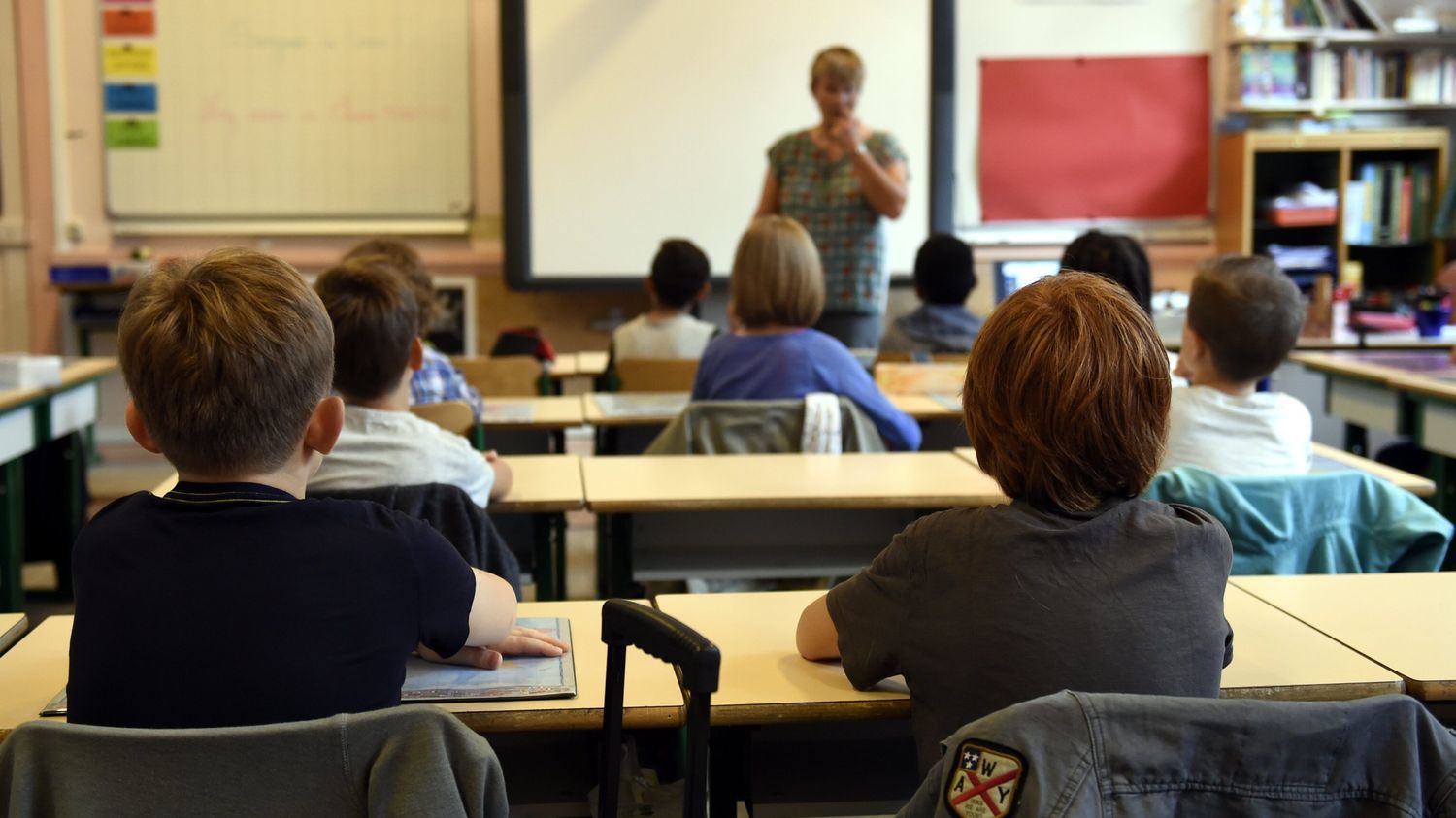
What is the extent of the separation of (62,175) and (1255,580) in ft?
18.4

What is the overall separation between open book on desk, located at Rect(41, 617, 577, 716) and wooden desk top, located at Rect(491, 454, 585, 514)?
84 cm

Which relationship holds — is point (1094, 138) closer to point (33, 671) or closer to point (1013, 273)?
point (1013, 273)

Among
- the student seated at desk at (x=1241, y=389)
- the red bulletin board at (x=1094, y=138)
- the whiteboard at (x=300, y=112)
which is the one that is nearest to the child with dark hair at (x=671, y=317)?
the student seated at desk at (x=1241, y=389)

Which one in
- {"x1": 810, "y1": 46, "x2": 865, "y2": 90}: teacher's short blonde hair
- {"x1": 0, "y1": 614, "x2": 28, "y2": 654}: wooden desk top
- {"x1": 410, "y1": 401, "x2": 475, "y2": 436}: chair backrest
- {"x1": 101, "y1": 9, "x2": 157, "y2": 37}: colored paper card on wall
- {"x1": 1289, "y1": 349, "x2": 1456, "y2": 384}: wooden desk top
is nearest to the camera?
{"x1": 0, "y1": 614, "x2": 28, "y2": 654}: wooden desk top

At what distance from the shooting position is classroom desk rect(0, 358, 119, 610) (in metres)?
3.45

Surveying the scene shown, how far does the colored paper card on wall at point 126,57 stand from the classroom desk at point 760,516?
4265mm

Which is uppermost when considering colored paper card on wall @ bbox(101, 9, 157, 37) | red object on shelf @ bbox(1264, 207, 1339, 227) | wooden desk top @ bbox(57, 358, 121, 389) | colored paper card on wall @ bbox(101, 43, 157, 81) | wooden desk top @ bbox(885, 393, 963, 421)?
colored paper card on wall @ bbox(101, 9, 157, 37)

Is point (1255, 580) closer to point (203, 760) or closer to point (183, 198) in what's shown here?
point (203, 760)

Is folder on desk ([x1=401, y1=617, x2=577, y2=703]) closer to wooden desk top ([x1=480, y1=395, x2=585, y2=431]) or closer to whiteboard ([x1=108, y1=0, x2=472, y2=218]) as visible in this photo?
wooden desk top ([x1=480, y1=395, x2=585, y2=431])

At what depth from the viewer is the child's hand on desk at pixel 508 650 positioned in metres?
1.40

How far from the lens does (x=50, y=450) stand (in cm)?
399

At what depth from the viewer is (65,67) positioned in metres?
5.97

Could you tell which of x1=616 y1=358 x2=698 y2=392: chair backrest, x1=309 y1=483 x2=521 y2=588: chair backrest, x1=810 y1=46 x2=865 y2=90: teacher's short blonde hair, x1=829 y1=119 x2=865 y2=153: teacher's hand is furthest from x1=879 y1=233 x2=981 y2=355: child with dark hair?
x1=309 y1=483 x2=521 y2=588: chair backrest

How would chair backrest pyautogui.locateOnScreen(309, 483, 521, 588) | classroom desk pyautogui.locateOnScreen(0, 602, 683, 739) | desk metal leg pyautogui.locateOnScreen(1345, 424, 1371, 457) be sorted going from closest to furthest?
classroom desk pyautogui.locateOnScreen(0, 602, 683, 739), chair backrest pyautogui.locateOnScreen(309, 483, 521, 588), desk metal leg pyautogui.locateOnScreen(1345, 424, 1371, 457)
